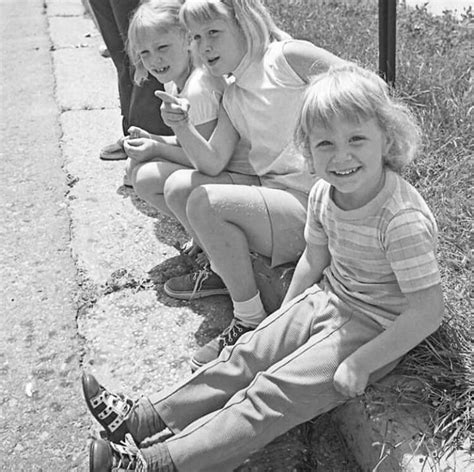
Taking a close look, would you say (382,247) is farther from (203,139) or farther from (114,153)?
(114,153)

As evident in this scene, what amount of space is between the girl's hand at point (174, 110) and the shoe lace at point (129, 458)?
1115 mm

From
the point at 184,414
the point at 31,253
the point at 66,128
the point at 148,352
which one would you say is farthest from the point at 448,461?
the point at 66,128

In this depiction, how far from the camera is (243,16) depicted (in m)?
2.60

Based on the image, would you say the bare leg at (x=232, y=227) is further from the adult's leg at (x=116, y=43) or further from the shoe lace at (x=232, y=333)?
the adult's leg at (x=116, y=43)

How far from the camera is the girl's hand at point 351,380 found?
1.98m

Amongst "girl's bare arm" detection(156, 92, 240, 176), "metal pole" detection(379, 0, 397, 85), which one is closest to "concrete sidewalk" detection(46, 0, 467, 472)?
"girl's bare arm" detection(156, 92, 240, 176)

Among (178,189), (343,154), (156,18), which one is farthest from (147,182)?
(343,154)

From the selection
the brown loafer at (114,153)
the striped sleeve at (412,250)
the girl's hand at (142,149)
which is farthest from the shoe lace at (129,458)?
the brown loafer at (114,153)

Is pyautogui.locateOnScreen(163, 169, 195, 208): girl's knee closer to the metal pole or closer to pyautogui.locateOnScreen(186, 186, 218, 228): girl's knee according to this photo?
pyautogui.locateOnScreen(186, 186, 218, 228): girl's knee

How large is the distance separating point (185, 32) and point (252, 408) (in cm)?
157

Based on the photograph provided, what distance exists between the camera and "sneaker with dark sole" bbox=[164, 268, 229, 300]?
2.94 meters

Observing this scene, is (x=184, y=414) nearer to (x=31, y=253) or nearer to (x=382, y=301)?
(x=382, y=301)

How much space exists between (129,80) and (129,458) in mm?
2637

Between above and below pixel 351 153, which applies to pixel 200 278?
below
